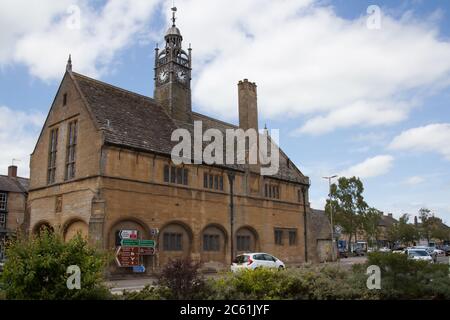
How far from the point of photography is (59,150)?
33125mm

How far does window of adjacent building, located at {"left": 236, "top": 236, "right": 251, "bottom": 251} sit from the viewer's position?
123ft

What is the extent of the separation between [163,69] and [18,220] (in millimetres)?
29223

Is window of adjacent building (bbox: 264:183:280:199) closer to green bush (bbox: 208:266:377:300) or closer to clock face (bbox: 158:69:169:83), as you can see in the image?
clock face (bbox: 158:69:169:83)

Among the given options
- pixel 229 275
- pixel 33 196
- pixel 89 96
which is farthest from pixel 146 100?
Answer: pixel 229 275

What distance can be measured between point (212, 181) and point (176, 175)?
392cm

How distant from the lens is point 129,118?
33312mm

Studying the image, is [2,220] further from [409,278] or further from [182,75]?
[409,278]

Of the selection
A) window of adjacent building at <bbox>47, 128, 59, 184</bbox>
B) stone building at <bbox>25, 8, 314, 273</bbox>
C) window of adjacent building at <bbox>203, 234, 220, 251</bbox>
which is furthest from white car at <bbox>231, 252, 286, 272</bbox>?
window of adjacent building at <bbox>47, 128, 59, 184</bbox>

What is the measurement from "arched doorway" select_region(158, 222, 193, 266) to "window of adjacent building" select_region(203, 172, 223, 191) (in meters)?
4.13

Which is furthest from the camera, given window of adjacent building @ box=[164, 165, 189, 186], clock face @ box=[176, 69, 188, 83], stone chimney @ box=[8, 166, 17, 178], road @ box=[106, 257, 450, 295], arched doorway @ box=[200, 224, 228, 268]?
stone chimney @ box=[8, 166, 17, 178]

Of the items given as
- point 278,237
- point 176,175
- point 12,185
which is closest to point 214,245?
point 176,175

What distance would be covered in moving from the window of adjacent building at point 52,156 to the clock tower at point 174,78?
964 cm

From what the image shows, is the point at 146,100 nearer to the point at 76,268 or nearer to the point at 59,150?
the point at 59,150

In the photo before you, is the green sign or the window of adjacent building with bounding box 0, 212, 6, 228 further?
the window of adjacent building with bounding box 0, 212, 6, 228
